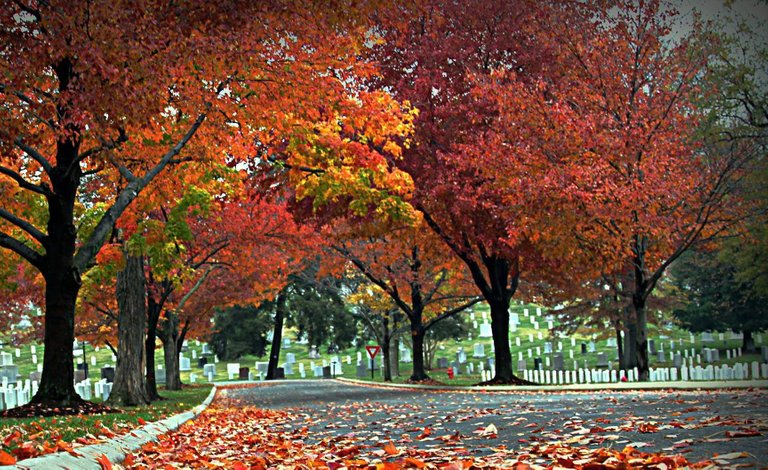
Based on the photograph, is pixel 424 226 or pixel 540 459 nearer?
pixel 540 459

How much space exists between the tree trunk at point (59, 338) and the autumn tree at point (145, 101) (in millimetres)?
19

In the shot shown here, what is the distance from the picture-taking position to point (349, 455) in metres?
6.72

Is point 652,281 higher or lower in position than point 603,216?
lower

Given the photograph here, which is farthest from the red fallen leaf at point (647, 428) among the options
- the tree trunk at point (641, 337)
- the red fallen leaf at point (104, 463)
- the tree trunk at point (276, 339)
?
the tree trunk at point (276, 339)

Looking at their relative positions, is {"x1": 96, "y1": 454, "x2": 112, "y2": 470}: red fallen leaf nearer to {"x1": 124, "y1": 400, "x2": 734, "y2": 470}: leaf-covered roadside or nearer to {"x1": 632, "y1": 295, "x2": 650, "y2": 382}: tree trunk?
{"x1": 124, "y1": 400, "x2": 734, "y2": 470}: leaf-covered roadside

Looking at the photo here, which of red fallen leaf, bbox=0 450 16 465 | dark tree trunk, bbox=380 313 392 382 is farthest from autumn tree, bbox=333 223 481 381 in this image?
red fallen leaf, bbox=0 450 16 465

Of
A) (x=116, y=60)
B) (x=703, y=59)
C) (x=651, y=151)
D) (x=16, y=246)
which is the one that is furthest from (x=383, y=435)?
(x=703, y=59)

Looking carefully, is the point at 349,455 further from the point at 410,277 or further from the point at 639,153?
the point at 410,277

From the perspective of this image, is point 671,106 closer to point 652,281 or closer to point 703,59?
point 703,59

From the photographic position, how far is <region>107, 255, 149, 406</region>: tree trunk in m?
18.4

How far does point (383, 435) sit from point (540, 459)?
11.5 feet

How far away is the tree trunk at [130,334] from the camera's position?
18.4 meters

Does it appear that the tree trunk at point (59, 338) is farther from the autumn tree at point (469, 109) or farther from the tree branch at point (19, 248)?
the autumn tree at point (469, 109)

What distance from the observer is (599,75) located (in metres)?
21.7
